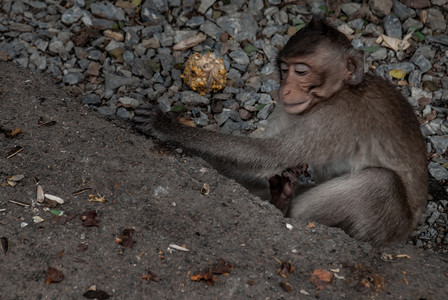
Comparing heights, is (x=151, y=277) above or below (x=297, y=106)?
below

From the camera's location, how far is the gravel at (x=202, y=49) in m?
5.23

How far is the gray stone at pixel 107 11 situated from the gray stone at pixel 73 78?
0.78 meters

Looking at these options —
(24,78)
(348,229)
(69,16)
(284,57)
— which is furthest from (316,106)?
(69,16)

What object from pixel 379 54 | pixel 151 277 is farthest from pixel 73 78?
pixel 379 54

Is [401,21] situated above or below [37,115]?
above

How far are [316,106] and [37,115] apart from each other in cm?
190

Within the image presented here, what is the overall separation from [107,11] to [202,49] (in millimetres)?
1016

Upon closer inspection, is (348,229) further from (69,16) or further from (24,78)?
(69,16)

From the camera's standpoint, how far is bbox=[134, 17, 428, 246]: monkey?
3.79 metres

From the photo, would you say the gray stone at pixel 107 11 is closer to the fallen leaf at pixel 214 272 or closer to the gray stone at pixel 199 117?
the gray stone at pixel 199 117

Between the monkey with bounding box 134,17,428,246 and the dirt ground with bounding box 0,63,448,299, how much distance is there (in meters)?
0.25

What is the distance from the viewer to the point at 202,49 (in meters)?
5.62

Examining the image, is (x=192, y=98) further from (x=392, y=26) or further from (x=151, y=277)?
(x=151, y=277)

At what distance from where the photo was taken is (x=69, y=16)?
5.73m
